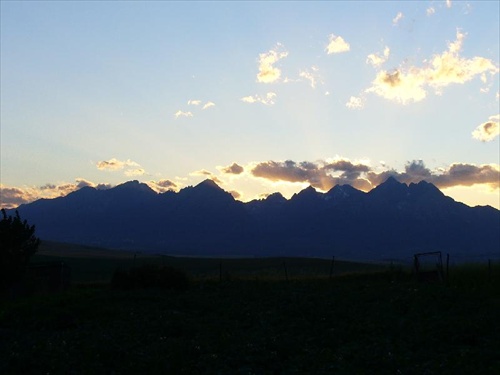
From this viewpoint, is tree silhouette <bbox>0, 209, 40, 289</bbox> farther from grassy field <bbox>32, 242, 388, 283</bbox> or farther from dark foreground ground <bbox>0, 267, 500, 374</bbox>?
grassy field <bbox>32, 242, 388, 283</bbox>

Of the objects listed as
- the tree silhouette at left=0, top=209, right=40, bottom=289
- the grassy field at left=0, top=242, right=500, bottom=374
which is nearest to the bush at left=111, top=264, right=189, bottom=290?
the grassy field at left=0, top=242, right=500, bottom=374

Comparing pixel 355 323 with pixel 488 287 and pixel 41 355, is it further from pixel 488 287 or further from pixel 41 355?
pixel 488 287

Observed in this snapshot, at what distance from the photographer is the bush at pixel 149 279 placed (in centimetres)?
4834

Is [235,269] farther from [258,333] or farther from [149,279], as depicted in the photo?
[258,333]

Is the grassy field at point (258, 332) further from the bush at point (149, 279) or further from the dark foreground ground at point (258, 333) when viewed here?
the bush at point (149, 279)

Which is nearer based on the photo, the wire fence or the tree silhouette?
the tree silhouette

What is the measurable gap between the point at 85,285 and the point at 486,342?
42051 mm

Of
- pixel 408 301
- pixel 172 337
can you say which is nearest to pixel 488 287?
pixel 408 301

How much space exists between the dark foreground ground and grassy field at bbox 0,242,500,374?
55 millimetres

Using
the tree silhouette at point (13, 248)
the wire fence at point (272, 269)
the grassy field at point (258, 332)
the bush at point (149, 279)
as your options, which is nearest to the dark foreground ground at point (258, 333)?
the grassy field at point (258, 332)

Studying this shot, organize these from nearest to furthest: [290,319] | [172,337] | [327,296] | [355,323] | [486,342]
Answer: [486,342]
[172,337]
[355,323]
[290,319]
[327,296]

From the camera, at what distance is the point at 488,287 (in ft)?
→ 141

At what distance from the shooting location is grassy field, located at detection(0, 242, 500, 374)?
18.8 metres

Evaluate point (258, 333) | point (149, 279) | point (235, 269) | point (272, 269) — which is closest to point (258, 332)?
point (258, 333)
